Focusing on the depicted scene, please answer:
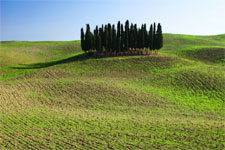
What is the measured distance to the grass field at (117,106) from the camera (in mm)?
17047

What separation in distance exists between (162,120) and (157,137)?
4969 millimetres

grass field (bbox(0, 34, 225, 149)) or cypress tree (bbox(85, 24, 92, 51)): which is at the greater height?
cypress tree (bbox(85, 24, 92, 51))

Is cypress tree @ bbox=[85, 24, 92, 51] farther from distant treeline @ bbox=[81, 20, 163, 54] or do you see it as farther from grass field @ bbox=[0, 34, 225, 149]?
grass field @ bbox=[0, 34, 225, 149]

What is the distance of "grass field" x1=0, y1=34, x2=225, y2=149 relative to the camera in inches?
671

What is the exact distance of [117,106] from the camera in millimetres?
27688


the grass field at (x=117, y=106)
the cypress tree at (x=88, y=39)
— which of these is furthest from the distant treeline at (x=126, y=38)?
the grass field at (x=117, y=106)

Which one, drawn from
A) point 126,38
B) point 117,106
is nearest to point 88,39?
point 126,38

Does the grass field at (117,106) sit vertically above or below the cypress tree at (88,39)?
below

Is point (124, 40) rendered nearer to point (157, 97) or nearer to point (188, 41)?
point (157, 97)

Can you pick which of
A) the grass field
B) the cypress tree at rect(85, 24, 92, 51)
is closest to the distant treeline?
the cypress tree at rect(85, 24, 92, 51)

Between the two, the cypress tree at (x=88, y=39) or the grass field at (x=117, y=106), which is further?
the cypress tree at (x=88, y=39)

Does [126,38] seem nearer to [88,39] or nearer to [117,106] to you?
[88,39]

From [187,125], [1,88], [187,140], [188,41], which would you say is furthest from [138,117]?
[188,41]

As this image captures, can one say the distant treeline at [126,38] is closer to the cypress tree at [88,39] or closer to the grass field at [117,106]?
the cypress tree at [88,39]
